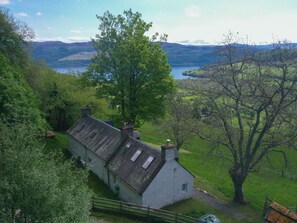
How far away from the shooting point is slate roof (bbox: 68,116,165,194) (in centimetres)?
2970

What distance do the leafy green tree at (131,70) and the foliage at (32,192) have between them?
25.5 meters

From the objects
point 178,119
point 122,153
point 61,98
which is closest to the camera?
point 122,153

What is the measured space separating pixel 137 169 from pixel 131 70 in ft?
48.7

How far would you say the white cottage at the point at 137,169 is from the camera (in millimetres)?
29219

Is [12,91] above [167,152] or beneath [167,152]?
above

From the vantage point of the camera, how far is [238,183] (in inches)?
1258

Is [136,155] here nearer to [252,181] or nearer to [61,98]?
[252,181]

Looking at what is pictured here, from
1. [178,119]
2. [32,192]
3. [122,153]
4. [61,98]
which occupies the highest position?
[32,192]

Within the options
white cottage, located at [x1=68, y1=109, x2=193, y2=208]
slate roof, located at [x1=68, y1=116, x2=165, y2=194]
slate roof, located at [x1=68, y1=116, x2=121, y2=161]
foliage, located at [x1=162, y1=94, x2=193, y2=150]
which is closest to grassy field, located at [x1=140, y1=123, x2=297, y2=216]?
foliage, located at [x1=162, y1=94, x2=193, y2=150]

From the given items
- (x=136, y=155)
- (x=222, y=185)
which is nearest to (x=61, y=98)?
(x=136, y=155)

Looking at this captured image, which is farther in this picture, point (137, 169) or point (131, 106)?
point (131, 106)

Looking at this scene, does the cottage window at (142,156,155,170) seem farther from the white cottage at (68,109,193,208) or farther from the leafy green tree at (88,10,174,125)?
the leafy green tree at (88,10,174,125)

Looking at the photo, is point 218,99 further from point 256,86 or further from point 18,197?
point 18,197

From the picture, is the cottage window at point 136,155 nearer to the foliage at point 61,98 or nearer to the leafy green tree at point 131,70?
the leafy green tree at point 131,70
